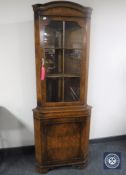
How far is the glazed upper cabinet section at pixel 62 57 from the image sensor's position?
6.68 feet

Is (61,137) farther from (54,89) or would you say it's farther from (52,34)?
(52,34)

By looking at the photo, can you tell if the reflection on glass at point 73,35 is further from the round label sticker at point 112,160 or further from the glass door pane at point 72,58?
the round label sticker at point 112,160

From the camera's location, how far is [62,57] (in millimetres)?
2131

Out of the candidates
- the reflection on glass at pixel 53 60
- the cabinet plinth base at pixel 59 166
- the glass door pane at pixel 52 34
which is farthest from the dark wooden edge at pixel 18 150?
the glass door pane at pixel 52 34

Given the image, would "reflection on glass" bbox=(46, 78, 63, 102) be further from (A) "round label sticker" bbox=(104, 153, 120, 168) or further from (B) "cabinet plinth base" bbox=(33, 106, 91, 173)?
(A) "round label sticker" bbox=(104, 153, 120, 168)

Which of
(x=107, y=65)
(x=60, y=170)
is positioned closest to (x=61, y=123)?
(x=60, y=170)

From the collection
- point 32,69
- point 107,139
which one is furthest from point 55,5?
point 107,139

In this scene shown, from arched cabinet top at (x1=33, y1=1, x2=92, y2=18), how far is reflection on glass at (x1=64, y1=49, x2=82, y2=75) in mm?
388

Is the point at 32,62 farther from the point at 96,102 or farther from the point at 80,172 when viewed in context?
the point at 80,172

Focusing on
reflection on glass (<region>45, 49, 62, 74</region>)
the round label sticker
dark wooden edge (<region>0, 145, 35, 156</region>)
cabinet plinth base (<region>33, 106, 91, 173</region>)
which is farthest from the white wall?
the round label sticker

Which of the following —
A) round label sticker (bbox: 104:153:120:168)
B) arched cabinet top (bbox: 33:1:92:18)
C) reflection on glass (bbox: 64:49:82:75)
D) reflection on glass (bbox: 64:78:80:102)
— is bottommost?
round label sticker (bbox: 104:153:120:168)

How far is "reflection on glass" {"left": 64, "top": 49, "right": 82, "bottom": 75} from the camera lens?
2141 millimetres

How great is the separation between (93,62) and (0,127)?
152cm

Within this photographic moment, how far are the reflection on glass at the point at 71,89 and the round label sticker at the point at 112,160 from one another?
0.72 metres
